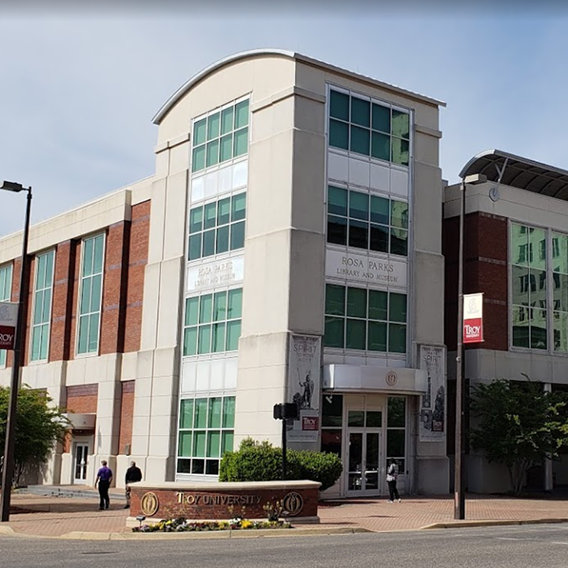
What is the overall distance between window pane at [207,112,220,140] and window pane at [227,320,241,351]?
8467mm

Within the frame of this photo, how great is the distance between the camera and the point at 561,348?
137 ft

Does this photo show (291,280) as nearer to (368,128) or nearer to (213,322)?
(213,322)

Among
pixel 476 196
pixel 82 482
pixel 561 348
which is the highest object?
pixel 476 196

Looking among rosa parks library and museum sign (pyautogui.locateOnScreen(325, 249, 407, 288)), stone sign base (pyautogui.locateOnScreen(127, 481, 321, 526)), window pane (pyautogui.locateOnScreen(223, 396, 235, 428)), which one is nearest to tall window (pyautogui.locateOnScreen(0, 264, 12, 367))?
window pane (pyautogui.locateOnScreen(223, 396, 235, 428))

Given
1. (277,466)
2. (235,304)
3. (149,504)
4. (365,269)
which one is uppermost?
(365,269)

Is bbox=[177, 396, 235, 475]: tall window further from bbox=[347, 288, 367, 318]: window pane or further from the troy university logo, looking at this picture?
the troy university logo

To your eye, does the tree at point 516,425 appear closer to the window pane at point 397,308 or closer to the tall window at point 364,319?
the tall window at point 364,319

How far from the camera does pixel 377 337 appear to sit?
35.8m

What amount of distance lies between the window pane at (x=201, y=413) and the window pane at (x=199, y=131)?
1125cm

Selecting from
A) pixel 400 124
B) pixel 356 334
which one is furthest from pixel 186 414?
pixel 400 124

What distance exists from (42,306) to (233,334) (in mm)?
18340

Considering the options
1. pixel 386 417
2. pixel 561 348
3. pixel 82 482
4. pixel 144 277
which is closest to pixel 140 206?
pixel 144 277

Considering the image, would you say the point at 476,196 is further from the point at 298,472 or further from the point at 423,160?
the point at 298,472

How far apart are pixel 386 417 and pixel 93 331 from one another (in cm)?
1728
